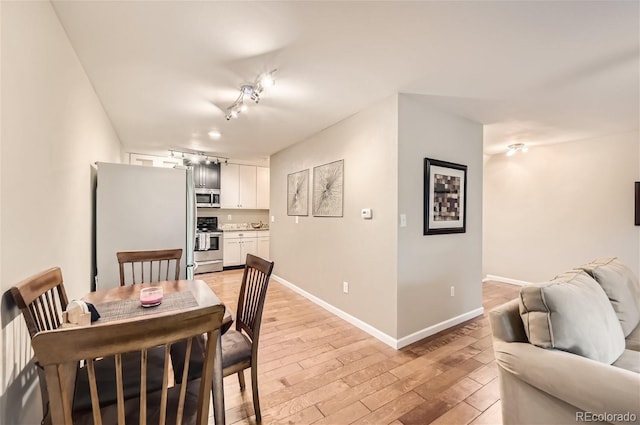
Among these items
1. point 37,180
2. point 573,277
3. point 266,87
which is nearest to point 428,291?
point 573,277

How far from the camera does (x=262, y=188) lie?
6.50 m

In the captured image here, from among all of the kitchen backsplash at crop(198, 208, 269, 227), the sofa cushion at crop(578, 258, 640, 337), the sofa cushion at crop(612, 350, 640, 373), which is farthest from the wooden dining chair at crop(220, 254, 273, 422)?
the kitchen backsplash at crop(198, 208, 269, 227)

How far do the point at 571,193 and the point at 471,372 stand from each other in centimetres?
359

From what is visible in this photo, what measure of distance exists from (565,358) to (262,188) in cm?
599

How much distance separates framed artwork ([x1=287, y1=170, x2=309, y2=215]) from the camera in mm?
3981

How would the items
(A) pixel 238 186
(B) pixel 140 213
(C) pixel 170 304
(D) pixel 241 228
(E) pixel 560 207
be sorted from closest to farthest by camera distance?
(C) pixel 170 304, (B) pixel 140 213, (E) pixel 560 207, (A) pixel 238 186, (D) pixel 241 228

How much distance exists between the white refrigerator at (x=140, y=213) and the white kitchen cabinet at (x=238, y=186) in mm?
3152

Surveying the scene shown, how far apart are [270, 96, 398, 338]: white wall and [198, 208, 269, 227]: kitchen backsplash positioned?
9.12 feet

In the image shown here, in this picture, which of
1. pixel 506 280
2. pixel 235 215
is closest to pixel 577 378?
pixel 506 280

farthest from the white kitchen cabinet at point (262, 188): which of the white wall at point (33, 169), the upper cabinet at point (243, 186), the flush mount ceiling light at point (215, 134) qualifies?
the white wall at point (33, 169)

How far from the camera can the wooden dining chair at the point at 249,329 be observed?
157 cm

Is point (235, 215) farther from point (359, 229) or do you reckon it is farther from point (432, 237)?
point (432, 237)

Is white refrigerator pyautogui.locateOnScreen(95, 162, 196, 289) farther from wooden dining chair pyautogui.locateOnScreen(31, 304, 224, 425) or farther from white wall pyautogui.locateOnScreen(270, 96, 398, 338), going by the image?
wooden dining chair pyautogui.locateOnScreen(31, 304, 224, 425)

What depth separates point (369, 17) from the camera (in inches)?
60.3
